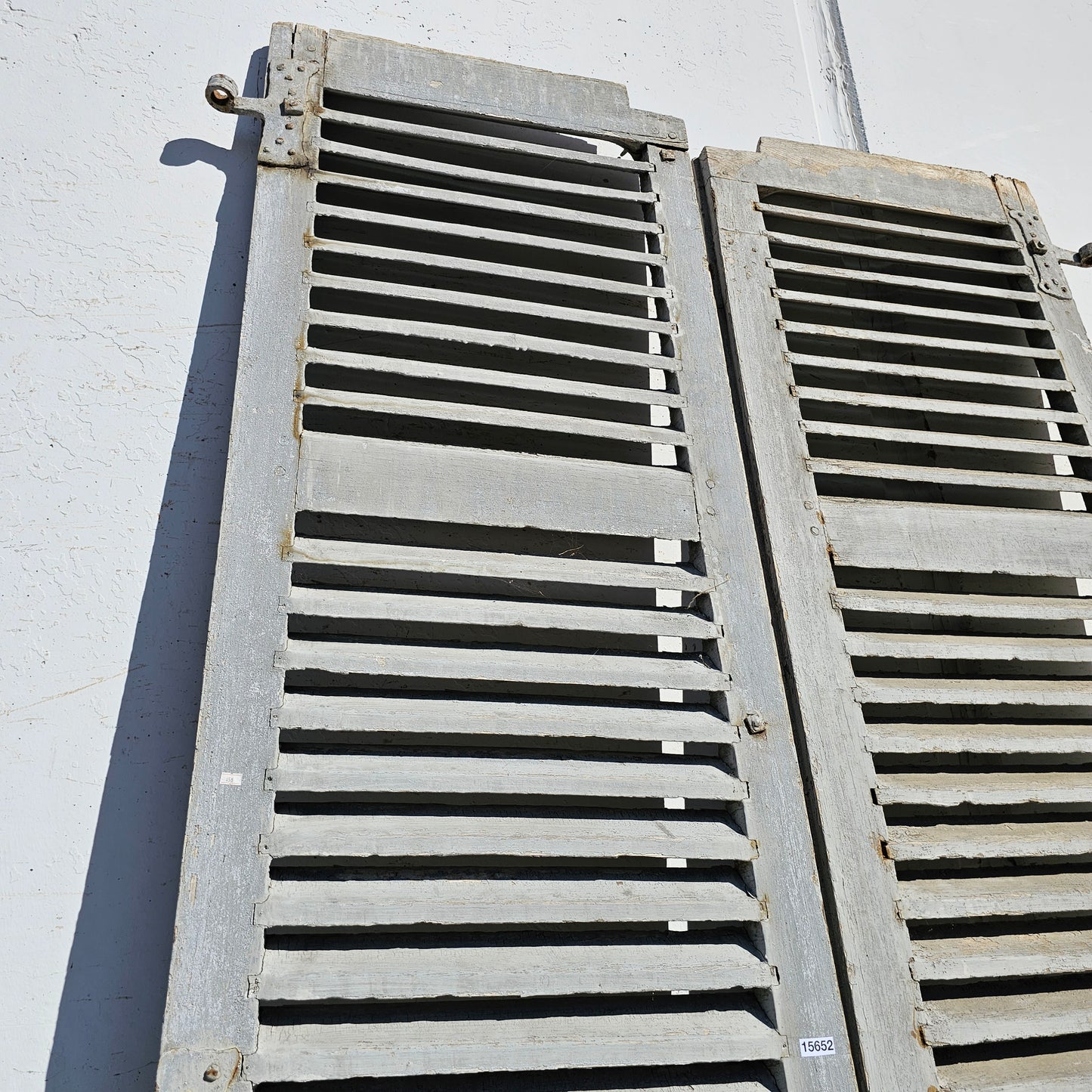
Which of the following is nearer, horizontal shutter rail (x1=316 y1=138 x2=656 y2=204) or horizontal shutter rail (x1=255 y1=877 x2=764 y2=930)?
horizontal shutter rail (x1=255 y1=877 x2=764 y2=930)

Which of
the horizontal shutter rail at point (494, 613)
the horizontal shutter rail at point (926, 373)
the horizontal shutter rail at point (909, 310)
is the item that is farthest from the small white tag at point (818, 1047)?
the horizontal shutter rail at point (909, 310)

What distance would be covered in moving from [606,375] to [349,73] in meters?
0.62

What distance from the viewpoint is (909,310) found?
5.60 feet

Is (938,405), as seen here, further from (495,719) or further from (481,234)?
(495,719)

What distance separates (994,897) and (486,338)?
1.03 metres

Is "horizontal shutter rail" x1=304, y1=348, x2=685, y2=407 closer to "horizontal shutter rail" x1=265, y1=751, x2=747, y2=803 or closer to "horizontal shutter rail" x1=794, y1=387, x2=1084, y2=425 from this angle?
"horizontal shutter rail" x1=794, y1=387, x2=1084, y2=425

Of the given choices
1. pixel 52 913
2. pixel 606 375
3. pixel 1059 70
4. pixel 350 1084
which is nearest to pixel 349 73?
pixel 606 375

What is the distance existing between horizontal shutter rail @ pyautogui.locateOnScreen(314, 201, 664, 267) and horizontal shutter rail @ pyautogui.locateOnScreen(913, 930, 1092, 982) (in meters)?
1.07

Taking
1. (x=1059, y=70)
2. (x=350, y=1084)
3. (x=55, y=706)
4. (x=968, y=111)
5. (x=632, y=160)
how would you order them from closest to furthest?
(x=350, y=1084) → (x=55, y=706) → (x=632, y=160) → (x=968, y=111) → (x=1059, y=70)

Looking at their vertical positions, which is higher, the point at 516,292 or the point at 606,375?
the point at 516,292

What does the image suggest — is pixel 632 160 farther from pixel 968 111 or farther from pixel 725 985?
pixel 725 985

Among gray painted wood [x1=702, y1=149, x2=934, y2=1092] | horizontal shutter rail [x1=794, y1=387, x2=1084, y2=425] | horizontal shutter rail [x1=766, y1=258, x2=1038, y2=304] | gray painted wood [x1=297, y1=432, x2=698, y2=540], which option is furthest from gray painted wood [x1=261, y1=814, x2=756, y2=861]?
horizontal shutter rail [x1=766, y1=258, x2=1038, y2=304]

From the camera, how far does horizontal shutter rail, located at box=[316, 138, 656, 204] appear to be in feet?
4.84

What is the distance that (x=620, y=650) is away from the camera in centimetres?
138
